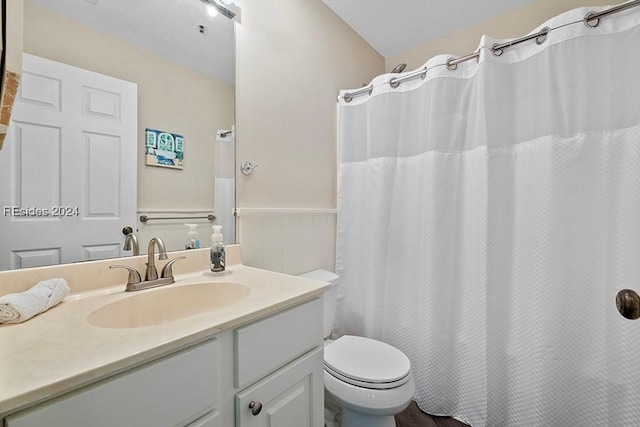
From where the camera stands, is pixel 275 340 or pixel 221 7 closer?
pixel 275 340

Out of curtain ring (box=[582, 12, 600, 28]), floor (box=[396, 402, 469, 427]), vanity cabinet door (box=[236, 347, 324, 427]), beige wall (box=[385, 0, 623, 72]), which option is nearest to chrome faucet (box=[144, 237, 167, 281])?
vanity cabinet door (box=[236, 347, 324, 427])

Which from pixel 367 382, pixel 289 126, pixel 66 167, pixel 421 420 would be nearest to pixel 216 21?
pixel 289 126

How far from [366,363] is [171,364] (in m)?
0.89

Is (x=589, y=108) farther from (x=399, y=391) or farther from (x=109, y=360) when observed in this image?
(x=109, y=360)

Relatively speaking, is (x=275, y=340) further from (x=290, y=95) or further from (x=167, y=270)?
(x=290, y=95)

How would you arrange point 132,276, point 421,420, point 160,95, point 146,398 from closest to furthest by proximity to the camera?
point 146,398 < point 132,276 < point 160,95 < point 421,420

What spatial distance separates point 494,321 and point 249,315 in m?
1.20

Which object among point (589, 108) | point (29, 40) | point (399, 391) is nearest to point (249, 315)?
point (399, 391)

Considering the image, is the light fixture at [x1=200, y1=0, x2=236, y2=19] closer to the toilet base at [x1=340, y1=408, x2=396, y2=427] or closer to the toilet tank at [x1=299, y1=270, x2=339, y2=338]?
the toilet tank at [x1=299, y1=270, x2=339, y2=338]

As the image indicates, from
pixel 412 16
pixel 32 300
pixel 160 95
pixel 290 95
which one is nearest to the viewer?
pixel 32 300

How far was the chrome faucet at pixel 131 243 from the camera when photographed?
983mm

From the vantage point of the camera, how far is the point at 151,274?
3.16ft

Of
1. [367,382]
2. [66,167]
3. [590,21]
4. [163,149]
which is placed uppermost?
[590,21]

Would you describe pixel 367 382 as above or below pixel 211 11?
below
